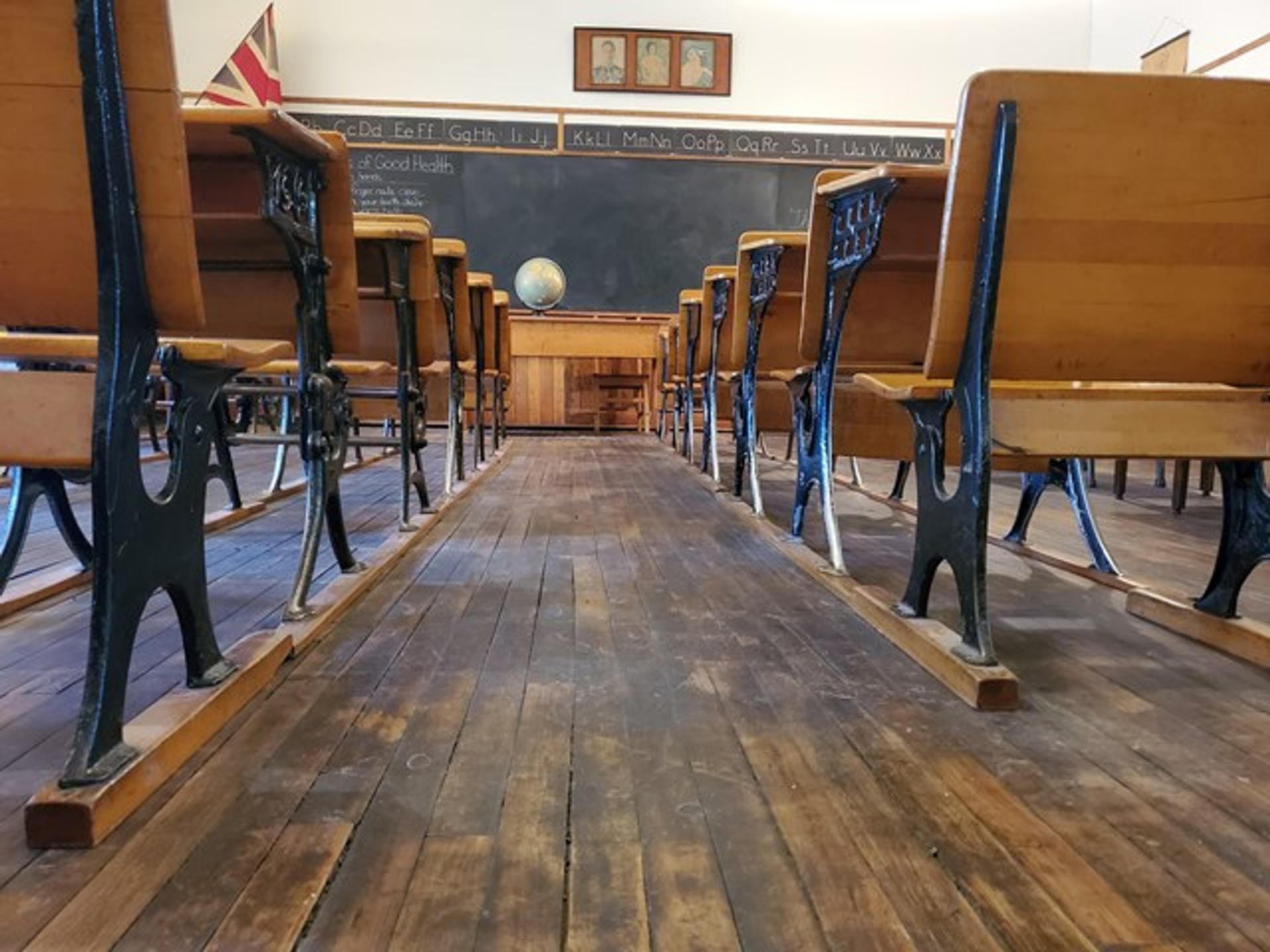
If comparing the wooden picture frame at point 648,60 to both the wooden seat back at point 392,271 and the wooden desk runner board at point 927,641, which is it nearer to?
the wooden seat back at point 392,271

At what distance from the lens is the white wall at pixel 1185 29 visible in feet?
16.8

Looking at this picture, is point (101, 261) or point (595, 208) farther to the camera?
point (595, 208)

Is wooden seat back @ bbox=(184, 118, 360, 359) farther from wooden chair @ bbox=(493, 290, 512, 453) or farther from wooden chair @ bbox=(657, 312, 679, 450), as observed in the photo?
wooden chair @ bbox=(657, 312, 679, 450)

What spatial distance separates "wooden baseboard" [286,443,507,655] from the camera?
4.60 ft

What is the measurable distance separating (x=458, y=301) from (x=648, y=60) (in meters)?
5.41

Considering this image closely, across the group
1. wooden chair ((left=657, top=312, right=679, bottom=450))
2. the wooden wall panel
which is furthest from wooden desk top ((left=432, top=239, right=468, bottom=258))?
the wooden wall panel

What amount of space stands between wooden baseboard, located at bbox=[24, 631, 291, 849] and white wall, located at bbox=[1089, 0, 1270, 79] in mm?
6219

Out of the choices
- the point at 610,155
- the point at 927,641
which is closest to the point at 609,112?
the point at 610,155

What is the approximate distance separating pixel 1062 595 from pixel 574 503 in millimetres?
1700

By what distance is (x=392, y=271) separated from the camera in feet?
7.43

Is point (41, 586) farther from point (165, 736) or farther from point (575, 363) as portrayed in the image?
point (575, 363)

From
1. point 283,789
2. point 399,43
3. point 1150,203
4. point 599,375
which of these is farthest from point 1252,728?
point 399,43

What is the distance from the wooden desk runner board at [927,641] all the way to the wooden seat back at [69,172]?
110 cm

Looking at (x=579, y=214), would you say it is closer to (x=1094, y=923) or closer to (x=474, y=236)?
(x=474, y=236)
